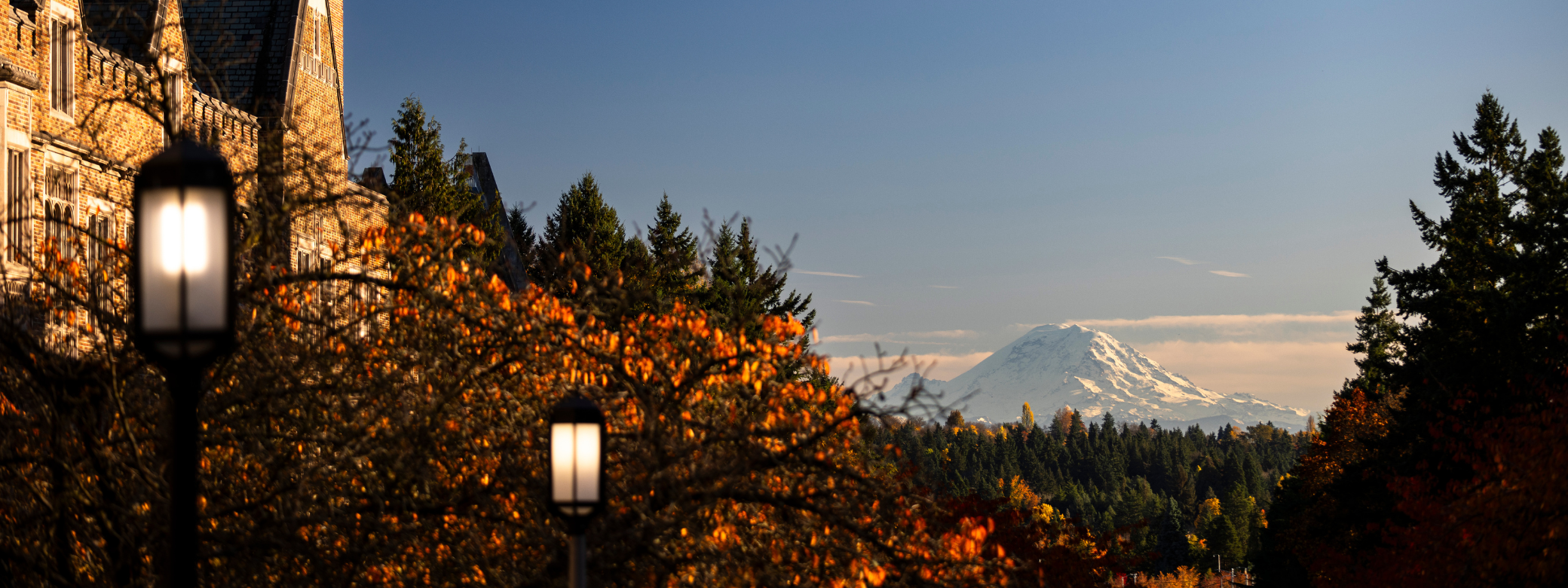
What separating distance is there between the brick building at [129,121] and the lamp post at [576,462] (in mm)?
4353

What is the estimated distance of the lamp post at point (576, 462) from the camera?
7.32 meters

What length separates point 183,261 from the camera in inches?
167

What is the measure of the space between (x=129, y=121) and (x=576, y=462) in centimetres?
1679

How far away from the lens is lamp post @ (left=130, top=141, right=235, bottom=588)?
4230mm

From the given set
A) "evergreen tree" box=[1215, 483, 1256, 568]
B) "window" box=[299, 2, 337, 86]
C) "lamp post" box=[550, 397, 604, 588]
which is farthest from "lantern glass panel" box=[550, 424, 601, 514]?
"evergreen tree" box=[1215, 483, 1256, 568]

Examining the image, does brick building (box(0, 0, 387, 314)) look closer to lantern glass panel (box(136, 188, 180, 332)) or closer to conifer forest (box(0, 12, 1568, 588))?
conifer forest (box(0, 12, 1568, 588))

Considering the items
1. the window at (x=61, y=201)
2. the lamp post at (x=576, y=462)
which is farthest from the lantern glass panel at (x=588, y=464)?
the window at (x=61, y=201)

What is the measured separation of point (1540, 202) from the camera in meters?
34.5

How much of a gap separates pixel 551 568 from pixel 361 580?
235 cm

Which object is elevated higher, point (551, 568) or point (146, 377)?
point (146, 377)

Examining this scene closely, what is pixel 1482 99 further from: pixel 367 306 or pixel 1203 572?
pixel 1203 572

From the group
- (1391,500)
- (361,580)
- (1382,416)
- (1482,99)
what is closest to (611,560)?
(361,580)

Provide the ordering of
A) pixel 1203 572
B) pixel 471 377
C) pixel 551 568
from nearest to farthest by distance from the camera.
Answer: pixel 551 568
pixel 471 377
pixel 1203 572

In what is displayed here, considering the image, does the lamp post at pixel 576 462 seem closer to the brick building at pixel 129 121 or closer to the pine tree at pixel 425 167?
the brick building at pixel 129 121
